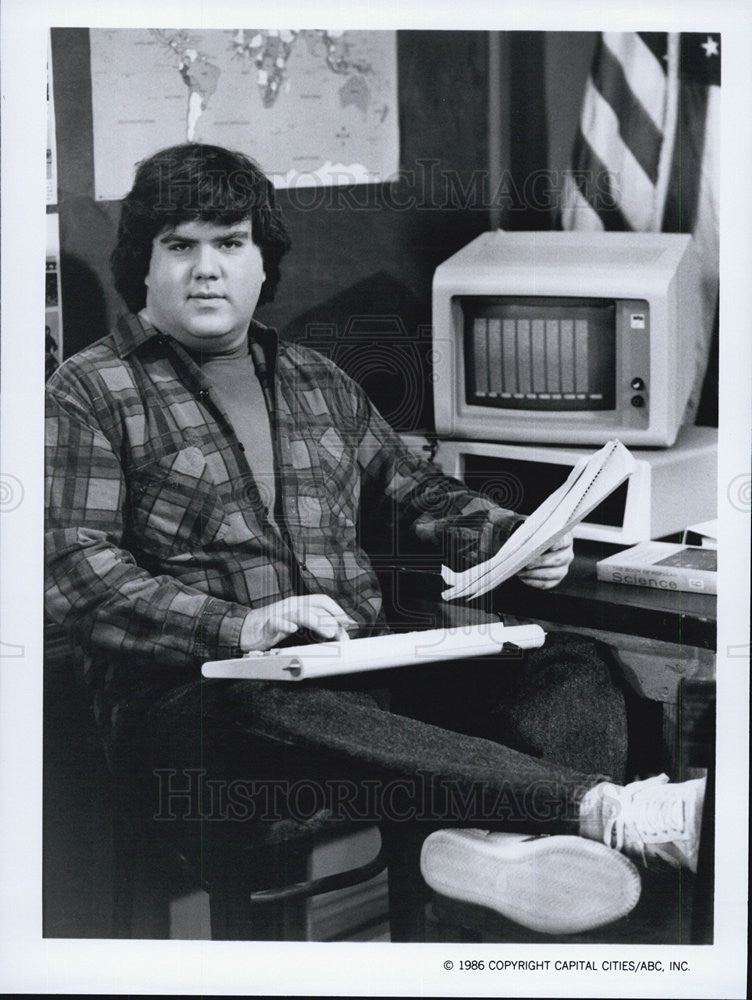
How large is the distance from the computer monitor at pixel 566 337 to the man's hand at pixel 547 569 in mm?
167

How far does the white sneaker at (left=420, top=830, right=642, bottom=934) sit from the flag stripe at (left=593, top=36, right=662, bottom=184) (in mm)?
1021

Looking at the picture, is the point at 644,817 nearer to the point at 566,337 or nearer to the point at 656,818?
the point at 656,818

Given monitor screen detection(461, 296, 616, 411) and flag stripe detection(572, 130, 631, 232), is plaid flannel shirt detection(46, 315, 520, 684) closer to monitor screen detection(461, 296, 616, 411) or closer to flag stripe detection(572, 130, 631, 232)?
monitor screen detection(461, 296, 616, 411)

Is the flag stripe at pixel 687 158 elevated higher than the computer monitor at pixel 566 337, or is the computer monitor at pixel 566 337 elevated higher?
the flag stripe at pixel 687 158

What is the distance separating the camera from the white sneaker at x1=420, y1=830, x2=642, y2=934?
1.73 metres

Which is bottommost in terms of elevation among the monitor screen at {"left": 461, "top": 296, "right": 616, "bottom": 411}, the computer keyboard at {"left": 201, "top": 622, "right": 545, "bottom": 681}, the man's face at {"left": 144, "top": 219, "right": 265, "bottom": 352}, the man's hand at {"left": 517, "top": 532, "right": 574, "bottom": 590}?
the computer keyboard at {"left": 201, "top": 622, "right": 545, "bottom": 681}

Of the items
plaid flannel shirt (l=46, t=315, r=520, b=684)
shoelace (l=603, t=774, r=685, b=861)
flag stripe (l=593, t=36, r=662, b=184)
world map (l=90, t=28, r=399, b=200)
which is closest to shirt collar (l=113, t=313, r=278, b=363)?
plaid flannel shirt (l=46, t=315, r=520, b=684)

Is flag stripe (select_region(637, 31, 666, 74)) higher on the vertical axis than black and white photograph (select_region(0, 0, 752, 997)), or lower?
higher

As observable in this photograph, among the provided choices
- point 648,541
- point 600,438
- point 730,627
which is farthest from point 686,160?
point 730,627

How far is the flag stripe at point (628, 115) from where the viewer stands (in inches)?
69.9

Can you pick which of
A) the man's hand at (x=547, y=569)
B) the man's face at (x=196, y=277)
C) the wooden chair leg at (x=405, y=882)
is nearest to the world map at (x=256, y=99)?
the man's face at (x=196, y=277)

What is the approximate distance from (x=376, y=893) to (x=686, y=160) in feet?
3.99

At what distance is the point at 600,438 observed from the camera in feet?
5.90

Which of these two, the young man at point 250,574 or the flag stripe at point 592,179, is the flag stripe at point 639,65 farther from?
the young man at point 250,574
